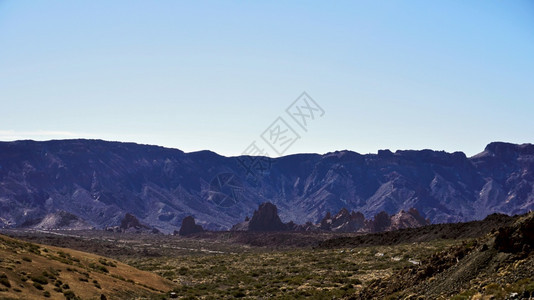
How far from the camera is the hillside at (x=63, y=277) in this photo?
102 feet

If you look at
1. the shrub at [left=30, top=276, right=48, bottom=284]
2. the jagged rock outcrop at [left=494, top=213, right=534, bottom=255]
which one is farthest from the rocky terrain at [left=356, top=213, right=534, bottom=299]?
the shrub at [left=30, top=276, right=48, bottom=284]

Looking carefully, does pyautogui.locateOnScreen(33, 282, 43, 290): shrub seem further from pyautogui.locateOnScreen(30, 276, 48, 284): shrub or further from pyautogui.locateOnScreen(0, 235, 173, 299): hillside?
pyautogui.locateOnScreen(30, 276, 48, 284): shrub

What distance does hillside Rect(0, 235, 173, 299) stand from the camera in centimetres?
3119

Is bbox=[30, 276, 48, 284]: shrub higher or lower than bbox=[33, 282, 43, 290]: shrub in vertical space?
higher

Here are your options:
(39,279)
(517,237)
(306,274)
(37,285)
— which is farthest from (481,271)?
(306,274)

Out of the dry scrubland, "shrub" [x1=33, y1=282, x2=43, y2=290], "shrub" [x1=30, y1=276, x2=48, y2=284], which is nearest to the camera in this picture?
the dry scrubland

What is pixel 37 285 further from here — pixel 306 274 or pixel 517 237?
pixel 517 237

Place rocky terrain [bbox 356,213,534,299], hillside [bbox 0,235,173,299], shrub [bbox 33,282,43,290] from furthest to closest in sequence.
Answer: shrub [bbox 33,282,43,290], hillside [bbox 0,235,173,299], rocky terrain [bbox 356,213,534,299]

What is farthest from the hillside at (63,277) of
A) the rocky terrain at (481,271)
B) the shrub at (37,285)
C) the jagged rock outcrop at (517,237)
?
the jagged rock outcrop at (517,237)

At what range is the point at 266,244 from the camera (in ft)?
535

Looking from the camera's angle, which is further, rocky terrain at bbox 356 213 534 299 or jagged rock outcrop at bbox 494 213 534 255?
jagged rock outcrop at bbox 494 213 534 255

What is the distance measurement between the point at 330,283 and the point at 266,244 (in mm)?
122478

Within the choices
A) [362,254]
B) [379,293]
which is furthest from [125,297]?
[362,254]

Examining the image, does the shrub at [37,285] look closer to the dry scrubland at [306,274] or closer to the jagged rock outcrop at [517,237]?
the dry scrubland at [306,274]
